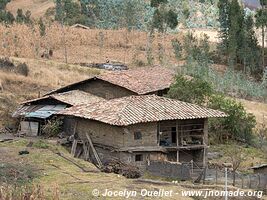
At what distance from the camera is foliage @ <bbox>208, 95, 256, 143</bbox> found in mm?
38562

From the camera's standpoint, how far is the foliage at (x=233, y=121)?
127 ft

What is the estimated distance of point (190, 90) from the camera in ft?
125

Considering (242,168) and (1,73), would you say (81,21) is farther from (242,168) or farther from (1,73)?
(242,168)

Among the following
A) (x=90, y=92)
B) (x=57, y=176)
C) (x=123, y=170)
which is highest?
(x=90, y=92)

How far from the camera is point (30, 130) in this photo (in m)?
35.8

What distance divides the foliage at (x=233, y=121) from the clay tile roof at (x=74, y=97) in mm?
7965

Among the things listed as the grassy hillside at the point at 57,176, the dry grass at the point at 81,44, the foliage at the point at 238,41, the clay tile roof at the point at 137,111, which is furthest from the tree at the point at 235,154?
the foliage at the point at 238,41

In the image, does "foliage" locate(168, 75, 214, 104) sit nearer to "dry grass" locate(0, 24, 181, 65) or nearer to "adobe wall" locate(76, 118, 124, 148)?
"adobe wall" locate(76, 118, 124, 148)

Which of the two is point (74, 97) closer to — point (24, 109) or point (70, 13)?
point (24, 109)

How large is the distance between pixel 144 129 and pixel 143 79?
10597mm

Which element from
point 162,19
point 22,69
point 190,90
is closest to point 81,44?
point 162,19

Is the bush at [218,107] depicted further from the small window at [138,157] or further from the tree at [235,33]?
the tree at [235,33]

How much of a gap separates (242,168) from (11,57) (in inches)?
1047

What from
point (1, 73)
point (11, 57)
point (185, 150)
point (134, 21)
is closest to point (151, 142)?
point (185, 150)
